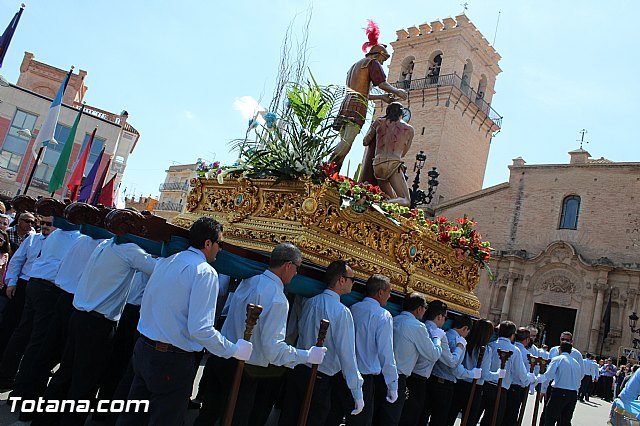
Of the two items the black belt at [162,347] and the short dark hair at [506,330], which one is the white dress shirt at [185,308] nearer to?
the black belt at [162,347]

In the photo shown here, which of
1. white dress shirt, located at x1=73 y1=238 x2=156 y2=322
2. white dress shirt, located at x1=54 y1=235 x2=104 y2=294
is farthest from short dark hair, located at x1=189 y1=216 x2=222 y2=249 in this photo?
white dress shirt, located at x1=54 y1=235 x2=104 y2=294

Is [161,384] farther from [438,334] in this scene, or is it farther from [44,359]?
[438,334]

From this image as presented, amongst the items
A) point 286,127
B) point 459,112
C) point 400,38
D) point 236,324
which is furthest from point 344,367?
point 400,38

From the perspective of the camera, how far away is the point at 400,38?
3506 centimetres

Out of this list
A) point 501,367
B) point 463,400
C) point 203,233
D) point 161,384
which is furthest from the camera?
point 463,400

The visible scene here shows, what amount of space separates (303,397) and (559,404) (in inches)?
229

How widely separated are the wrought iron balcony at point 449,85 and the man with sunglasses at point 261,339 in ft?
98.7

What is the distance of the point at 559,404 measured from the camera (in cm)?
861

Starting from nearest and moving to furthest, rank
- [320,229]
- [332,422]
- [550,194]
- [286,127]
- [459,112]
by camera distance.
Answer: [332,422] → [320,229] → [286,127] → [550,194] → [459,112]

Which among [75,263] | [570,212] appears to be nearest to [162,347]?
[75,263]

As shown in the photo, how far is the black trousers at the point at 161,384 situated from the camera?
3.37 meters

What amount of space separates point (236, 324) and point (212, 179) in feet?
8.99

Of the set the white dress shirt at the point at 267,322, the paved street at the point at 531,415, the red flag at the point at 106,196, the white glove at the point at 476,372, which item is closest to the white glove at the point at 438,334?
the white glove at the point at 476,372

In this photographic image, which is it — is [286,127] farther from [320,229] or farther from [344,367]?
[344,367]
